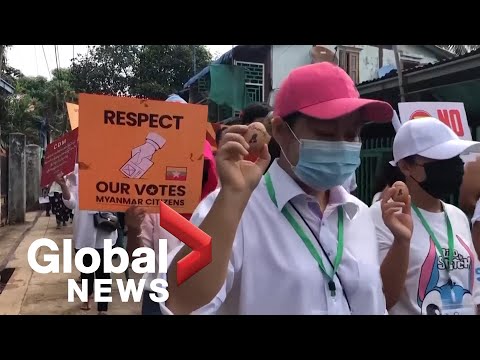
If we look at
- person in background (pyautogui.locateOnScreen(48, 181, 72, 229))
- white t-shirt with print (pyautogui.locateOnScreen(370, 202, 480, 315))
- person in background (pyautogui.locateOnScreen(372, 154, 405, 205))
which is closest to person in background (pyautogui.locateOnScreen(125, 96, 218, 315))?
person in background (pyautogui.locateOnScreen(372, 154, 405, 205))

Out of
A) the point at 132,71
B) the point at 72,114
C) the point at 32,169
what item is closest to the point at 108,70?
the point at 132,71

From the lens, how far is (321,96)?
143 cm

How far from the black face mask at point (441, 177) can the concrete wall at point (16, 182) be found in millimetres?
11363

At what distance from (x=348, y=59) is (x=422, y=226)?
9.49m

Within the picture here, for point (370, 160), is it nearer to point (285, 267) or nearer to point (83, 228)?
point (83, 228)

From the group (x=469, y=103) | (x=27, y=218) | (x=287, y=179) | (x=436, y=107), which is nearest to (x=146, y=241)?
(x=287, y=179)

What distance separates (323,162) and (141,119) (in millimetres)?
754

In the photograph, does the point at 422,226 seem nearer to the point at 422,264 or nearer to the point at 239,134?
the point at 422,264

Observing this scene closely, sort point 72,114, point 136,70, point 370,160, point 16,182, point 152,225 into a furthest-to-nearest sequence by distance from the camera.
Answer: point 136,70, point 16,182, point 370,160, point 72,114, point 152,225

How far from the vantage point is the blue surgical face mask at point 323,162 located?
149cm

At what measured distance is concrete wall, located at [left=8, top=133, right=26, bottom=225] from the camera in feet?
38.6

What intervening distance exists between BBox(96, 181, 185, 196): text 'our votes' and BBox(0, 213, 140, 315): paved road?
4.90 ft

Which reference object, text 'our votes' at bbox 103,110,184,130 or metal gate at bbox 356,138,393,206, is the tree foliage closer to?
metal gate at bbox 356,138,393,206

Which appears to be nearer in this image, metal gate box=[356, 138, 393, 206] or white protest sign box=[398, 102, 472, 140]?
white protest sign box=[398, 102, 472, 140]
